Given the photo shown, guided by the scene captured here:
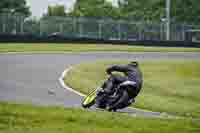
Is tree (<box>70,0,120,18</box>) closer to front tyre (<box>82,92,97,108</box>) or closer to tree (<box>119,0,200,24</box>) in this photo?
tree (<box>119,0,200,24</box>)

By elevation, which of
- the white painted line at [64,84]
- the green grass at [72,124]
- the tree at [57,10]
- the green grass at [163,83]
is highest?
the green grass at [72,124]

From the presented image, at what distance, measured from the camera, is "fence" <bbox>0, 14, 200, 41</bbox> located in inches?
2084

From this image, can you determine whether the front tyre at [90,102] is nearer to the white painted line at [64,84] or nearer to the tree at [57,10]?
the white painted line at [64,84]

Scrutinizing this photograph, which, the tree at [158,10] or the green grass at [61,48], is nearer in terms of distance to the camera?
the green grass at [61,48]

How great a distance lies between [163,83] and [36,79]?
5650mm

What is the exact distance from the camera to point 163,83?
28.1m

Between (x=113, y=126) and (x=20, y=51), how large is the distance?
3262 centimetres

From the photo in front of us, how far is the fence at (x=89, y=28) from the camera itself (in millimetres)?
52938

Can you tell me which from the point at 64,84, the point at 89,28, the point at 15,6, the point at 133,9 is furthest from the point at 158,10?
the point at 64,84

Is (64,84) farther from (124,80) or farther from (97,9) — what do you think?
(97,9)

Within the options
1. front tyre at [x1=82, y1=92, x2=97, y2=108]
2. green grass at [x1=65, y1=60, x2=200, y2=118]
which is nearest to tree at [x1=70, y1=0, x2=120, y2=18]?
green grass at [x1=65, y1=60, x2=200, y2=118]

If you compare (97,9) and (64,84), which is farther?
(97,9)

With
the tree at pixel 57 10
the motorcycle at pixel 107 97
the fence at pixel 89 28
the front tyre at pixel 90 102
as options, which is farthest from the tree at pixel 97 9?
the motorcycle at pixel 107 97

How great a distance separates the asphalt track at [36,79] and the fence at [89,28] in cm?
1328
